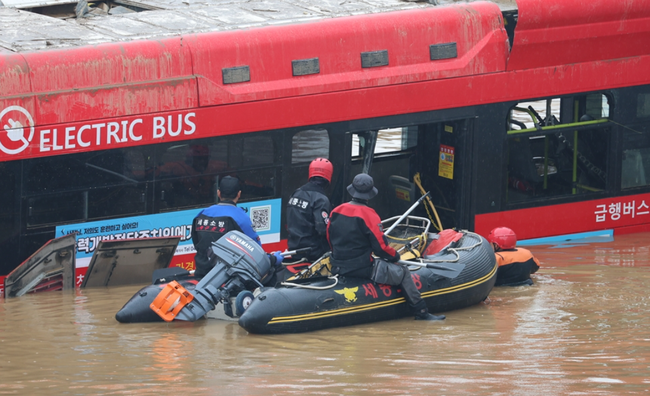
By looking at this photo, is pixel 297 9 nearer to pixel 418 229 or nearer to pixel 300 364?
pixel 418 229

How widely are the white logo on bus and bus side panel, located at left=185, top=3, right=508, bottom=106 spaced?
1.63 metres

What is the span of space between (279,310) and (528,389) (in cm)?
231

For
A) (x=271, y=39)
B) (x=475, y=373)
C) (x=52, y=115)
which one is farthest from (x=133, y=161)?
(x=475, y=373)

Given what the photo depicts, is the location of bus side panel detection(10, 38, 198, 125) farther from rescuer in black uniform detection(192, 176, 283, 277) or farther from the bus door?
the bus door

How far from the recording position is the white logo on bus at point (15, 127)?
8789 mm

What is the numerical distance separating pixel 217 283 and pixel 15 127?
232cm

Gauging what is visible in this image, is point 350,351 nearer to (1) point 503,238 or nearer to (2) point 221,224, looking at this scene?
(2) point 221,224

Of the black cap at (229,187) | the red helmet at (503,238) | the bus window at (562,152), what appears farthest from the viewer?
the bus window at (562,152)

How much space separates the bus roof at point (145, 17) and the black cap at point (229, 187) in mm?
2019

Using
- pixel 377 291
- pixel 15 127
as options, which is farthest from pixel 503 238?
pixel 15 127

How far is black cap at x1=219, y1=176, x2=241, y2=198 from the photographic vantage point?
27.7 ft

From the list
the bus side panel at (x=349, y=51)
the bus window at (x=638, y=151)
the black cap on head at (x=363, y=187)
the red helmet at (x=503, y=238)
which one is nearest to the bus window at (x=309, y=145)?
the bus side panel at (x=349, y=51)

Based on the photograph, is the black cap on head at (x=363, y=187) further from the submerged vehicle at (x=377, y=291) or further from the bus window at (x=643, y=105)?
the bus window at (x=643, y=105)

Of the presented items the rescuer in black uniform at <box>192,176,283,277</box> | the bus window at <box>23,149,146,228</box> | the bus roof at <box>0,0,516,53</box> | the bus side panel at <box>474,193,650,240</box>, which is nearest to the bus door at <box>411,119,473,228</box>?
the bus side panel at <box>474,193,650,240</box>
